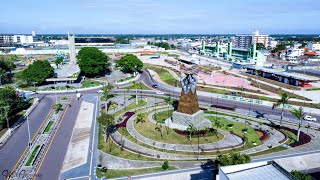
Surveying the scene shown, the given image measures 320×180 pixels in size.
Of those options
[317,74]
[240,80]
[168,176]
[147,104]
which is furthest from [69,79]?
[317,74]

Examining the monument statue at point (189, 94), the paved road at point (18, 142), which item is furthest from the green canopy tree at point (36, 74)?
the monument statue at point (189, 94)

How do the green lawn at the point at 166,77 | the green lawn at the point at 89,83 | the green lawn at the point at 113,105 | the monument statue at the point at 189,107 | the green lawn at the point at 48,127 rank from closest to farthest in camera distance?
the green lawn at the point at 48,127, the monument statue at the point at 189,107, the green lawn at the point at 113,105, the green lawn at the point at 89,83, the green lawn at the point at 166,77

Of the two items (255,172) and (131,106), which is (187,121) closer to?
(131,106)

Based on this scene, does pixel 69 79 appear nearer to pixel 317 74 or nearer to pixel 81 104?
pixel 81 104

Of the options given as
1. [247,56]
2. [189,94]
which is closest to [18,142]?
[189,94]

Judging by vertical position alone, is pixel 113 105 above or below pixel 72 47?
below

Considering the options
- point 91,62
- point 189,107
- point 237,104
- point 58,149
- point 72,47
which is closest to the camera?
point 58,149

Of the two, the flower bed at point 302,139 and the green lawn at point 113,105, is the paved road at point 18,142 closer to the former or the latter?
the green lawn at point 113,105
